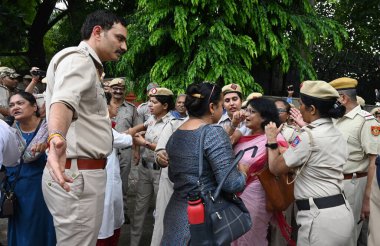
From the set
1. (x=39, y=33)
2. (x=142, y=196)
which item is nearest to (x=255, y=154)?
(x=142, y=196)

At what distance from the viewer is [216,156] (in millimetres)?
2736

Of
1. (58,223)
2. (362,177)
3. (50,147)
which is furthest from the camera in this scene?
(362,177)

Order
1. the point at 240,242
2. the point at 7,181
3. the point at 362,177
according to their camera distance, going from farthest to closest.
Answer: the point at 362,177 < the point at 7,181 < the point at 240,242

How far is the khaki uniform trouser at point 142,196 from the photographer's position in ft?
16.8

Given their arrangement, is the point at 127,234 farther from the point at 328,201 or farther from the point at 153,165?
the point at 328,201

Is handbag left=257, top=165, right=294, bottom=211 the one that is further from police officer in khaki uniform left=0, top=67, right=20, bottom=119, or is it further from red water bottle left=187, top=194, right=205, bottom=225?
police officer in khaki uniform left=0, top=67, right=20, bottom=119

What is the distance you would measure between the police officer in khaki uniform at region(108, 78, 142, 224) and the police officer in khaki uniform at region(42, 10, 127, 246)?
10.3 ft

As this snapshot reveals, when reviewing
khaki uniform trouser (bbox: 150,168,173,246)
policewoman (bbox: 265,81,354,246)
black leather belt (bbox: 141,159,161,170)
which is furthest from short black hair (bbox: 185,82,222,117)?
black leather belt (bbox: 141,159,161,170)

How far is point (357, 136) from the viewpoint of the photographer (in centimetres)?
435

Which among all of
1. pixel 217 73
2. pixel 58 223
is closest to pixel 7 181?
pixel 58 223

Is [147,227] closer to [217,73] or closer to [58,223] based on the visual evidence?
[217,73]

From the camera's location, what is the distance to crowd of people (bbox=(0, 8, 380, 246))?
2.52 meters

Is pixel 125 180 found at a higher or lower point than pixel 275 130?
lower

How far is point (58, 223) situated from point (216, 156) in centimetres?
104
